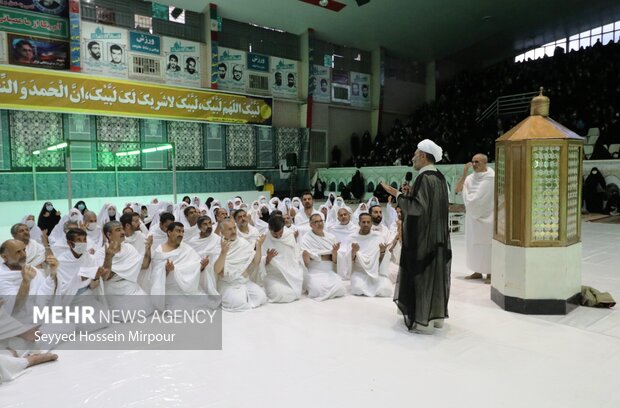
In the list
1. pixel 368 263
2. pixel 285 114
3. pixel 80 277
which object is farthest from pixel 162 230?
pixel 285 114

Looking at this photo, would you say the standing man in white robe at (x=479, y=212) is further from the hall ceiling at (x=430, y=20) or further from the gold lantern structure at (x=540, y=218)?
the hall ceiling at (x=430, y=20)

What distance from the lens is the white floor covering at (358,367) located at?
89.7 inches

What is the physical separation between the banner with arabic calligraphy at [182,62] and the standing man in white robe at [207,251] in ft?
32.2

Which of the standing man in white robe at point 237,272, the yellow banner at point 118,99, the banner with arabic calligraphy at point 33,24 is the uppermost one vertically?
the banner with arabic calligraphy at point 33,24

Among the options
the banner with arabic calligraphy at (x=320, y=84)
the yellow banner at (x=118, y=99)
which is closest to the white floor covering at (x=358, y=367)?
A: the yellow banner at (x=118, y=99)

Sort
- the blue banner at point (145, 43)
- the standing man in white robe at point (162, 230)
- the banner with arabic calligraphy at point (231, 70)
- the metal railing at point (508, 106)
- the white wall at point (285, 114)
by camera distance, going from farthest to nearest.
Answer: the white wall at point (285, 114)
the metal railing at point (508, 106)
the banner with arabic calligraphy at point (231, 70)
the blue banner at point (145, 43)
the standing man in white robe at point (162, 230)

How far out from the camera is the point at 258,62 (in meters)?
14.5

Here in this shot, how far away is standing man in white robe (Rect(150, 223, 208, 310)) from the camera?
3674mm

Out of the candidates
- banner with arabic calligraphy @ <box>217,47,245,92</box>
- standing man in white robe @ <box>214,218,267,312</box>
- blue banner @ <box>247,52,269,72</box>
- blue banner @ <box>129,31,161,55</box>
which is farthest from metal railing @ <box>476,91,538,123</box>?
standing man in white robe @ <box>214,218,267,312</box>

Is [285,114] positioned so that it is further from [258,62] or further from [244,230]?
[244,230]

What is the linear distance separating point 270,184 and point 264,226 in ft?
28.4

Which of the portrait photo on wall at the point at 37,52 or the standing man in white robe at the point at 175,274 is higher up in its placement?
the portrait photo on wall at the point at 37,52

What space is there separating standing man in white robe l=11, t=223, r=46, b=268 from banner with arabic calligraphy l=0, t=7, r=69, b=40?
8.78 meters

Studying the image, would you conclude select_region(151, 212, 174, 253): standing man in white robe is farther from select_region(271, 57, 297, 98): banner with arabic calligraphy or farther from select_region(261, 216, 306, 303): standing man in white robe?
select_region(271, 57, 297, 98): banner with arabic calligraphy
